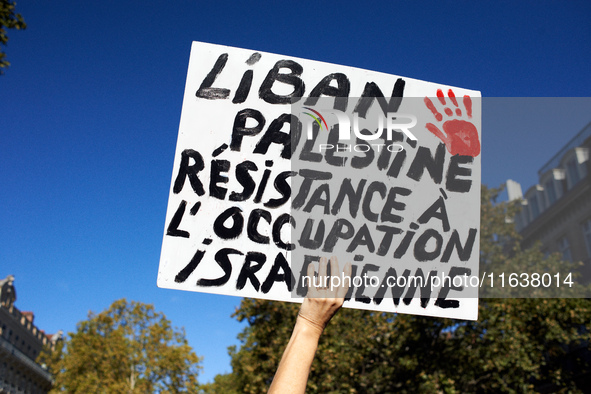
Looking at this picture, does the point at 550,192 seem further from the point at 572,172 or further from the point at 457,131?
the point at 457,131

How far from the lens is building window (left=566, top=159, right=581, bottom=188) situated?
3.30 m

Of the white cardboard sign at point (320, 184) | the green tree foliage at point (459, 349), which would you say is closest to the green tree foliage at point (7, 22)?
the white cardboard sign at point (320, 184)

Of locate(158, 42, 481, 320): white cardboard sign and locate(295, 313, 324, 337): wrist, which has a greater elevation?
locate(158, 42, 481, 320): white cardboard sign

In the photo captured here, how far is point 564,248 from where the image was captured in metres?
3.70

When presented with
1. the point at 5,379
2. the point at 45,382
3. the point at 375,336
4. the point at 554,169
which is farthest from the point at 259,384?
the point at 45,382

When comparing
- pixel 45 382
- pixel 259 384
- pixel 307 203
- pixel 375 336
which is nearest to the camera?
pixel 307 203

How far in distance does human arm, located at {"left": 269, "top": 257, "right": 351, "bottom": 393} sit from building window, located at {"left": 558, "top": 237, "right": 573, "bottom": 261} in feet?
6.83

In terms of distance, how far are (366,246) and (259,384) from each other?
59.6 feet

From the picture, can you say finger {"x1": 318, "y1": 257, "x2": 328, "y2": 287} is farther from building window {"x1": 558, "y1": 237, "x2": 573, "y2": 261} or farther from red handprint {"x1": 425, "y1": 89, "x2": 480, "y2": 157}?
building window {"x1": 558, "y1": 237, "x2": 573, "y2": 261}

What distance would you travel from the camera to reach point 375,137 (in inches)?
124

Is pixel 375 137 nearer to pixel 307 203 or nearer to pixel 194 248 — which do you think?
pixel 307 203

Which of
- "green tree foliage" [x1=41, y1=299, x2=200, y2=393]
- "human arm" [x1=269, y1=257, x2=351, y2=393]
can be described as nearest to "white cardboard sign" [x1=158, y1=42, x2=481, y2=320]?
"human arm" [x1=269, y1=257, x2=351, y2=393]

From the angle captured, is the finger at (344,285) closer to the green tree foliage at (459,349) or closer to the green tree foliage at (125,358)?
→ the green tree foliage at (459,349)

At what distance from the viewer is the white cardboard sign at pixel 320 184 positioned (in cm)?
282
